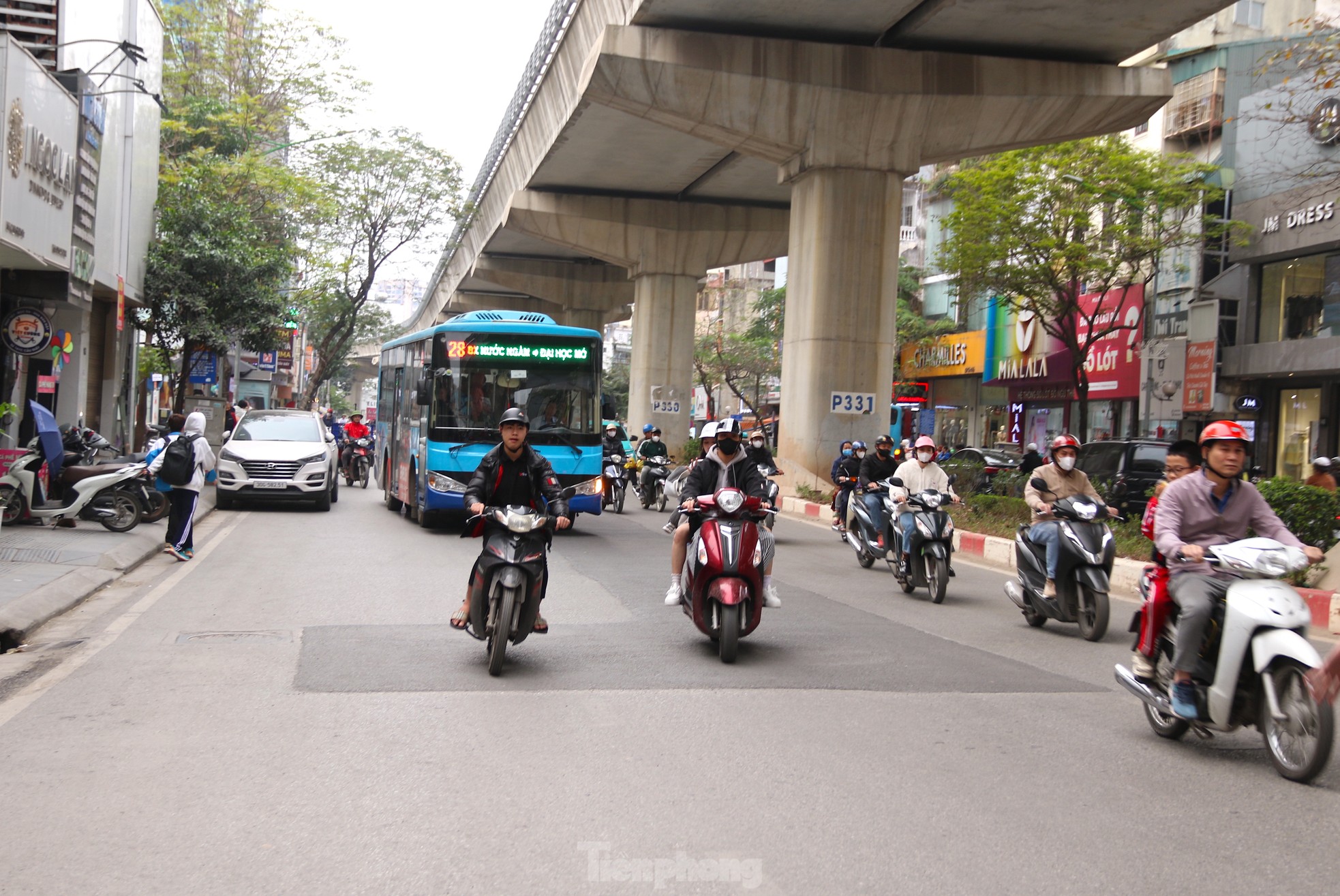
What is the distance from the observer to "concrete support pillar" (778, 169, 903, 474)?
25078 mm

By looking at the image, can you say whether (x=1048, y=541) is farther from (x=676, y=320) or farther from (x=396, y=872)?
(x=676, y=320)

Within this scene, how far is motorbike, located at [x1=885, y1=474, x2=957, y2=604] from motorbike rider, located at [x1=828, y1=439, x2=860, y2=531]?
4931 millimetres

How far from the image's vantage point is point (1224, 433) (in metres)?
6.05

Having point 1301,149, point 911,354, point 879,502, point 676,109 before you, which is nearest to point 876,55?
point 676,109

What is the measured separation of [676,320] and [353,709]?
1364 inches

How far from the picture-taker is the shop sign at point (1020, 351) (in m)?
39.5

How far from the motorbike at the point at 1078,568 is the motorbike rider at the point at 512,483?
160 inches

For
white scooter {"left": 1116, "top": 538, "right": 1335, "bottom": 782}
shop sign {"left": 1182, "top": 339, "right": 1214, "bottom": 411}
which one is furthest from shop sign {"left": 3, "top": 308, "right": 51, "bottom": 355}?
shop sign {"left": 1182, "top": 339, "right": 1214, "bottom": 411}

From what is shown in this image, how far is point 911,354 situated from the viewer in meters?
50.1

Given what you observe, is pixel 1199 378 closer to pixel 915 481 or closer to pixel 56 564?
pixel 915 481

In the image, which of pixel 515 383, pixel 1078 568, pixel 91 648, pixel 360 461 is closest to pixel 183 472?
pixel 515 383

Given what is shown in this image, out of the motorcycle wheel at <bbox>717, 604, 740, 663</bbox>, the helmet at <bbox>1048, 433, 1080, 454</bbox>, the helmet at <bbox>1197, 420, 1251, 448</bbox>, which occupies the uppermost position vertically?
the helmet at <bbox>1197, 420, 1251, 448</bbox>

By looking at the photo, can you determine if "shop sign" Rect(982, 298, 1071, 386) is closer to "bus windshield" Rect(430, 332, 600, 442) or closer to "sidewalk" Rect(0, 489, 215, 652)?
"bus windshield" Rect(430, 332, 600, 442)

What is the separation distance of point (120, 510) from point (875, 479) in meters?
8.94
